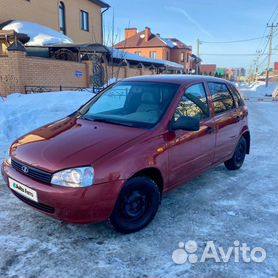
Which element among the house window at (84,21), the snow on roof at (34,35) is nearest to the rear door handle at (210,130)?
the snow on roof at (34,35)

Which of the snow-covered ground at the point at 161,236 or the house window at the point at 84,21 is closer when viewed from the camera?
the snow-covered ground at the point at 161,236

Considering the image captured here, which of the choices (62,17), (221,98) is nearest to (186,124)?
(221,98)

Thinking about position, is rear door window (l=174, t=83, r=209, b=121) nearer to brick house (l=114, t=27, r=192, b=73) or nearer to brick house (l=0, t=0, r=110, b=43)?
brick house (l=0, t=0, r=110, b=43)

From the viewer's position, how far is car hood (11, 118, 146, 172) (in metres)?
2.95

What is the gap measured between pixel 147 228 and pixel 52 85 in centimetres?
1197

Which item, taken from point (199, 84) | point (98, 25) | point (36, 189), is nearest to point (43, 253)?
point (36, 189)

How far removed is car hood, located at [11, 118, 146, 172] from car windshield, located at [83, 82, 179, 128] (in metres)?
0.21

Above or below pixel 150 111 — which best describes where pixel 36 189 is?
below

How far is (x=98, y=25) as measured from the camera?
2684 centimetres

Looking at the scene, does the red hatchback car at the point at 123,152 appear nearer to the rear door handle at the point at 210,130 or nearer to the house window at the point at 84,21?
the rear door handle at the point at 210,130

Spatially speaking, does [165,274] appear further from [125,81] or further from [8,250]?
[125,81]

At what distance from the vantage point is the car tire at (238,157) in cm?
537

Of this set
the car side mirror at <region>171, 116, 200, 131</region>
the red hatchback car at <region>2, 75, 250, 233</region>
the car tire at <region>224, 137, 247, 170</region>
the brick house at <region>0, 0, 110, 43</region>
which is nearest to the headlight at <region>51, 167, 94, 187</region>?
the red hatchback car at <region>2, 75, 250, 233</region>

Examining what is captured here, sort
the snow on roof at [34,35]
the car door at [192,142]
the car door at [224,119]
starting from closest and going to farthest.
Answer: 1. the car door at [192,142]
2. the car door at [224,119]
3. the snow on roof at [34,35]
